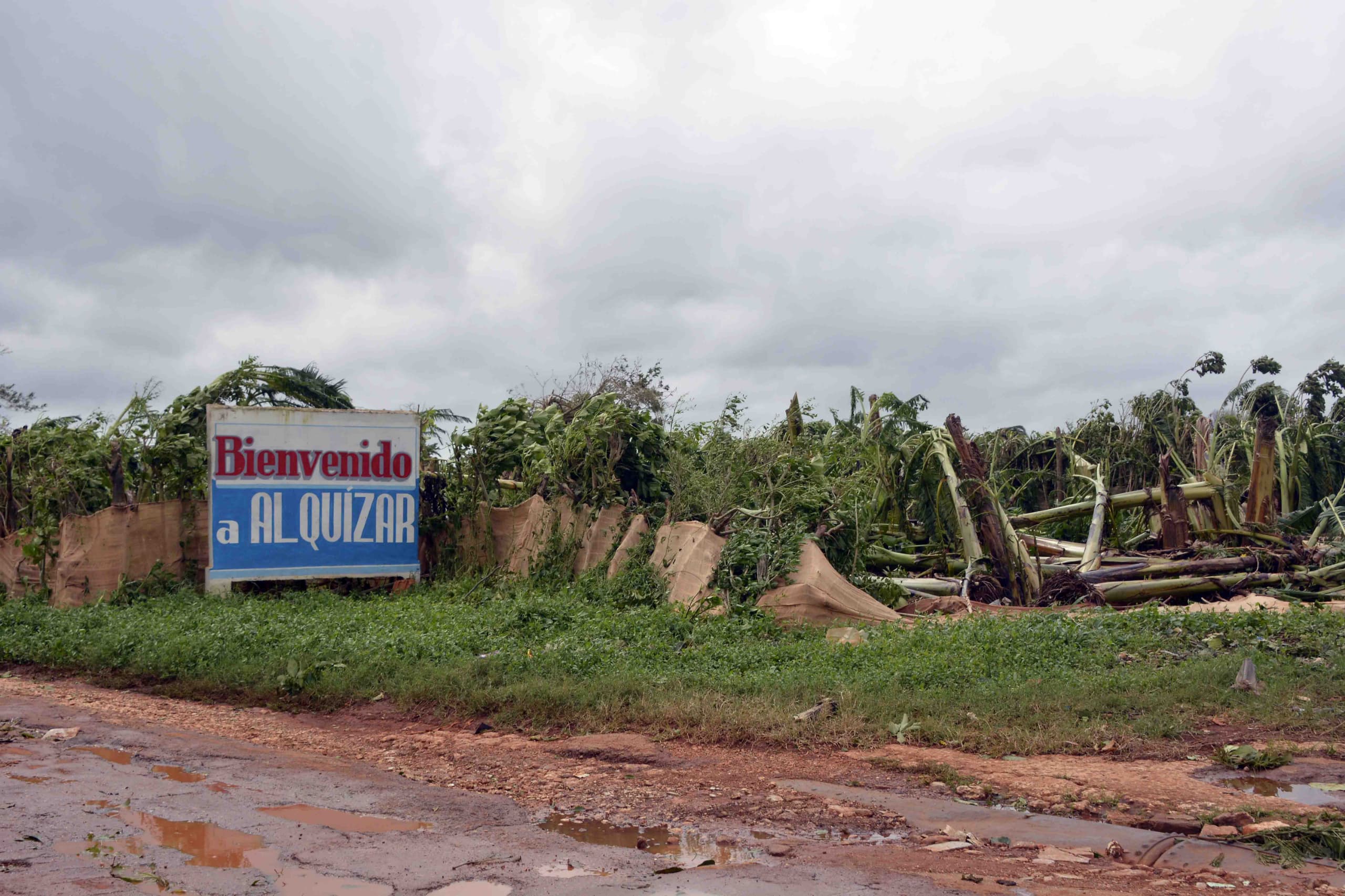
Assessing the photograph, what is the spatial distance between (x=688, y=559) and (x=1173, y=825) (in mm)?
6477

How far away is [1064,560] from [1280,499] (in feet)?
17.8

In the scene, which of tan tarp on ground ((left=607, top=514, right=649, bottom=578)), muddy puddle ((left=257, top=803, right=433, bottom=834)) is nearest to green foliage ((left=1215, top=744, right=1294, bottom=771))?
muddy puddle ((left=257, top=803, right=433, bottom=834))

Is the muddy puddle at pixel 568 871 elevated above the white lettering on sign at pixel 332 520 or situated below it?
below

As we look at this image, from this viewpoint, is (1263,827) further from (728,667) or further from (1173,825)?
(728,667)

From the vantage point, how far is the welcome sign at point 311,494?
12656mm

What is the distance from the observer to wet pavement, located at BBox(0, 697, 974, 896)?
3891 mm

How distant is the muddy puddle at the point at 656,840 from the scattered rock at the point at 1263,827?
7.20 feet

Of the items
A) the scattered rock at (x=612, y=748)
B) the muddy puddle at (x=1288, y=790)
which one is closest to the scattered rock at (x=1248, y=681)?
the muddy puddle at (x=1288, y=790)

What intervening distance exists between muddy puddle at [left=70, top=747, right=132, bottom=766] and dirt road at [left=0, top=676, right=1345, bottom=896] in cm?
2

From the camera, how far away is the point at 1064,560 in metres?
13.1

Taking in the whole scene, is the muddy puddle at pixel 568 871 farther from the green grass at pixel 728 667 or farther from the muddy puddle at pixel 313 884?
the green grass at pixel 728 667

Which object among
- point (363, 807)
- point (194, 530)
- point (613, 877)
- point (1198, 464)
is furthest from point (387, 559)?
point (1198, 464)

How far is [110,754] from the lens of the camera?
627 cm

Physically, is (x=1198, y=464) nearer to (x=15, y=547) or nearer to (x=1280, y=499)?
(x=1280, y=499)
